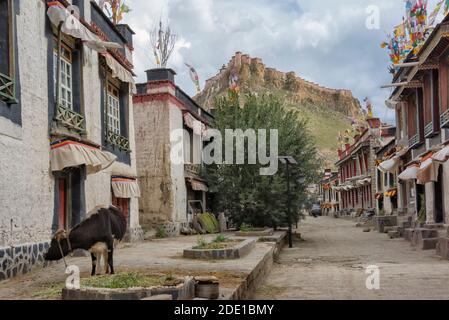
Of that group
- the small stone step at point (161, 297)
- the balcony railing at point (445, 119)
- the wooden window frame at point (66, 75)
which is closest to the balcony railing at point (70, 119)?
the wooden window frame at point (66, 75)

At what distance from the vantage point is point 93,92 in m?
15.4

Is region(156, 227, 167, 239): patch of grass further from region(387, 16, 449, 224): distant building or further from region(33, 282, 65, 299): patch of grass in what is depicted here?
region(33, 282, 65, 299): patch of grass

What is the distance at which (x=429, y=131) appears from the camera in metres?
20.0

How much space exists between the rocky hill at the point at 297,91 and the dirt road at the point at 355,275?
10887 centimetres

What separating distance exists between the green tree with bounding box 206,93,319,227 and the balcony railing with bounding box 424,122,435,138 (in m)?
5.21

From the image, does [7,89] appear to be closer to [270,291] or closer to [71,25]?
[71,25]

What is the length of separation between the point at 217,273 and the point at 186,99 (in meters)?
18.1

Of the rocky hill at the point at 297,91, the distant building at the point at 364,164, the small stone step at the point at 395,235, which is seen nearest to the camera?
the small stone step at the point at 395,235

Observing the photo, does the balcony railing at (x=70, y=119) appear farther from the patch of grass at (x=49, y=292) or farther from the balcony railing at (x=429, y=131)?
the balcony railing at (x=429, y=131)

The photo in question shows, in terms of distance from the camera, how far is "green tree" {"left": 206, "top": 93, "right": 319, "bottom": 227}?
896 inches

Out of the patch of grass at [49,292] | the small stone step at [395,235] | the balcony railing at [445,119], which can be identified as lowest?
the small stone step at [395,235]

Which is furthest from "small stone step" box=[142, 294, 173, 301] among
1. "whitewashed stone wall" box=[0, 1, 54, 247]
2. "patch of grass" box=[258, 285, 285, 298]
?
"whitewashed stone wall" box=[0, 1, 54, 247]

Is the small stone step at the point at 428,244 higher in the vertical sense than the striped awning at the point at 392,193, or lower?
lower

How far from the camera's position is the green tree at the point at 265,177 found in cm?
2275
